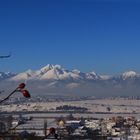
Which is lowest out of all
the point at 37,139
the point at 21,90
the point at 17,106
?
the point at 37,139

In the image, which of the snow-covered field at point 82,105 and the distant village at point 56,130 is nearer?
the distant village at point 56,130

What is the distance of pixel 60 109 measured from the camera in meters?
97.1

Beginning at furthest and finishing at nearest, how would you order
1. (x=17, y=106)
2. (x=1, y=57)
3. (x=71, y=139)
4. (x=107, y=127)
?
(x=17, y=106)
(x=107, y=127)
(x=71, y=139)
(x=1, y=57)

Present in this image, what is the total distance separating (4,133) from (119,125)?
144 ft

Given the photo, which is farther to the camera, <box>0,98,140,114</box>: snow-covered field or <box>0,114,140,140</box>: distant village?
<box>0,98,140,114</box>: snow-covered field

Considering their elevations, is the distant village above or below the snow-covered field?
below

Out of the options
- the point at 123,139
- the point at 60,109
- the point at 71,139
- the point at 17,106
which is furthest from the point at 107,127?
the point at 60,109

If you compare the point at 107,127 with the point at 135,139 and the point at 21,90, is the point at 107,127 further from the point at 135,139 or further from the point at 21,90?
the point at 21,90

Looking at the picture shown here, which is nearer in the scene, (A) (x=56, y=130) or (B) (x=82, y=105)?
(A) (x=56, y=130)

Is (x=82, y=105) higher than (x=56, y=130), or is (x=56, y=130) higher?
(x=82, y=105)

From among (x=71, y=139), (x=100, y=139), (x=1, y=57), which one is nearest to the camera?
(x=1, y=57)

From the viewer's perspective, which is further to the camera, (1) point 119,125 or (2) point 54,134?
(1) point 119,125

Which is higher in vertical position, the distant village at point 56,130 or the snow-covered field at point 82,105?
the snow-covered field at point 82,105

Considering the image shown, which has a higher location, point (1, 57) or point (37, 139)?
point (1, 57)
